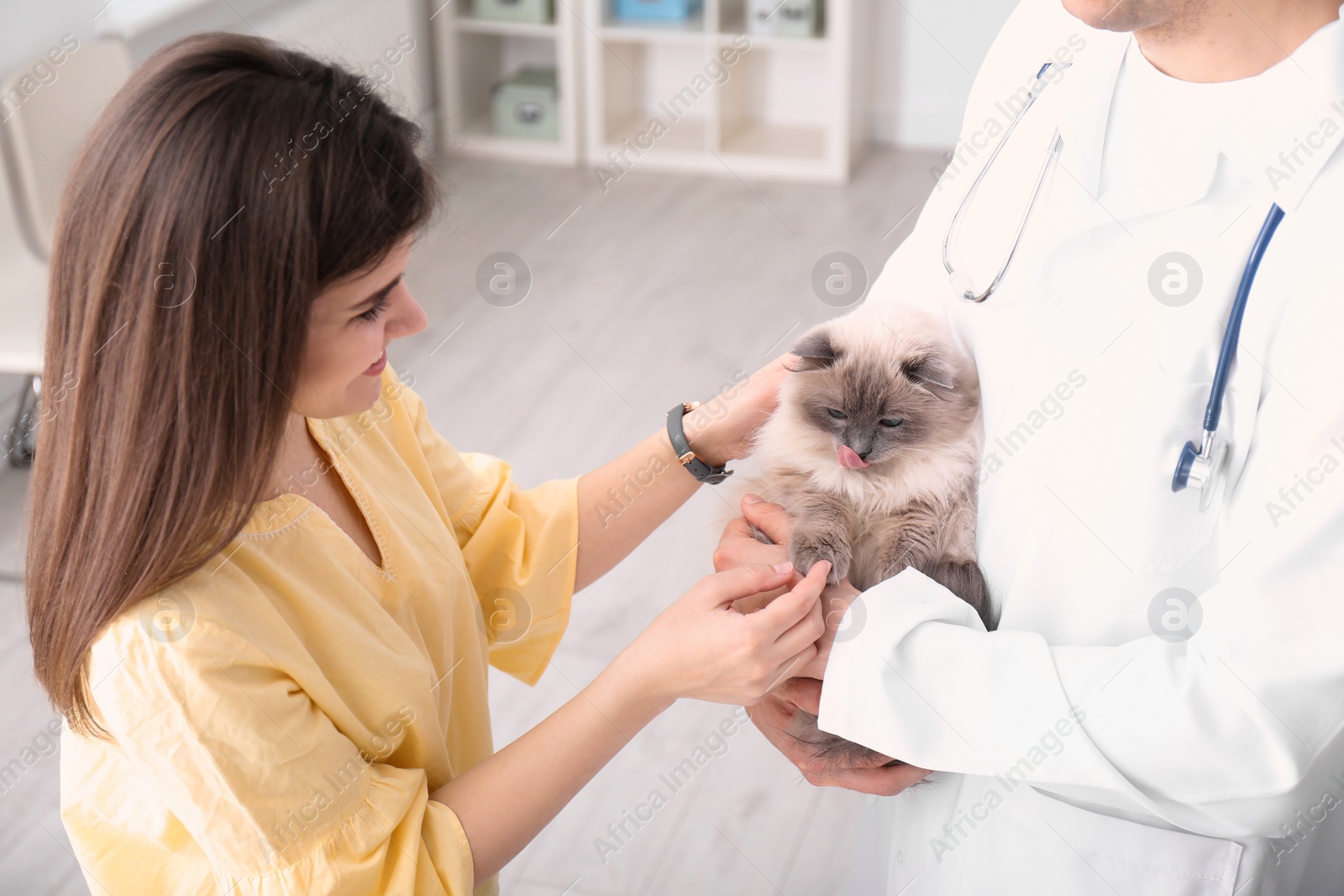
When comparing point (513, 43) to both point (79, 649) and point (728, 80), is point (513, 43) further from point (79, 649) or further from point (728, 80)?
point (79, 649)

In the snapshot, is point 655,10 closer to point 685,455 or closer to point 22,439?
point 22,439

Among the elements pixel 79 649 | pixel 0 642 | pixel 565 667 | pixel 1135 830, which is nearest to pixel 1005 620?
pixel 1135 830

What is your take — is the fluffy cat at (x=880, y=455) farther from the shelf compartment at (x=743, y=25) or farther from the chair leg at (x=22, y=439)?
the shelf compartment at (x=743, y=25)

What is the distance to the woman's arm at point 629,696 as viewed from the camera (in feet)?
3.94

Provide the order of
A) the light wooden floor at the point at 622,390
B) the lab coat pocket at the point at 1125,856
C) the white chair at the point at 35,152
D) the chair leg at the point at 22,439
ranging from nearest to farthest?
the lab coat pocket at the point at 1125,856 < the light wooden floor at the point at 622,390 < the white chair at the point at 35,152 < the chair leg at the point at 22,439

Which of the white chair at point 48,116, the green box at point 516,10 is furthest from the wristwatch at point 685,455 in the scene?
the green box at point 516,10

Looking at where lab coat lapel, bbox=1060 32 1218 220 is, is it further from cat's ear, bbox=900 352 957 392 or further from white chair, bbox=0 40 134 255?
white chair, bbox=0 40 134 255

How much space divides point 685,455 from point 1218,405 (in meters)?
0.79

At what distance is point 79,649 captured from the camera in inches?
40.4

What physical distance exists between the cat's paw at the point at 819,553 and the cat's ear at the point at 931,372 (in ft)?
0.75

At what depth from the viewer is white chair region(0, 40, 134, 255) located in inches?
110

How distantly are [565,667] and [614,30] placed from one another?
3.30 metres

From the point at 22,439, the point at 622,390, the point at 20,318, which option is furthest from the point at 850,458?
the point at 22,439

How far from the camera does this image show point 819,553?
139 cm
